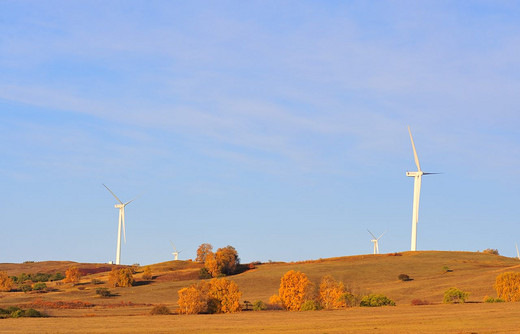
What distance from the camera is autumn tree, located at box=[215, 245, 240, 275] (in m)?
126

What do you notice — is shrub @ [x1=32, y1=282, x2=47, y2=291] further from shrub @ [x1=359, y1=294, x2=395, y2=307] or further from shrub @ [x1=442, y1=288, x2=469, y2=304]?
shrub @ [x1=442, y1=288, x2=469, y2=304]

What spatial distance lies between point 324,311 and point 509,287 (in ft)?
71.3

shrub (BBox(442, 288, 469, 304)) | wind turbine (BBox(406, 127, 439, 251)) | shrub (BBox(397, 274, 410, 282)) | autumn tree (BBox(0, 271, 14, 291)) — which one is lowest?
shrub (BBox(442, 288, 469, 304))

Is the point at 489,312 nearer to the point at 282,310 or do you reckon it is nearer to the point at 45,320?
the point at 282,310

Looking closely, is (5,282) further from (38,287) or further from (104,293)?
(104,293)

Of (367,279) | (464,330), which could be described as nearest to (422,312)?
(464,330)

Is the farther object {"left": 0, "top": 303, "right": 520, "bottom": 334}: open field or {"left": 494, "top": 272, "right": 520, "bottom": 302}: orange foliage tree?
{"left": 494, "top": 272, "right": 520, "bottom": 302}: orange foliage tree

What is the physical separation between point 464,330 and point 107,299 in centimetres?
6362

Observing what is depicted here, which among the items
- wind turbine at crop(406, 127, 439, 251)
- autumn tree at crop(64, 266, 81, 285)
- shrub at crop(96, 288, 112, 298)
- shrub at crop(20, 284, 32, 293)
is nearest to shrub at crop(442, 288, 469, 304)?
wind turbine at crop(406, 127, 439, 251)

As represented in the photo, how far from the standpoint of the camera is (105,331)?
157 feet

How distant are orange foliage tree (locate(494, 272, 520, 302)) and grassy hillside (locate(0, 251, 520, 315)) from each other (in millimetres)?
2735

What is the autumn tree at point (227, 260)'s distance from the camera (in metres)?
→ 126

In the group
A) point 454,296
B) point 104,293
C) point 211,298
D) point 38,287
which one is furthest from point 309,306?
point 38,287

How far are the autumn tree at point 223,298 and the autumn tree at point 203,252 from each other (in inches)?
2523
